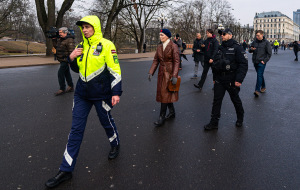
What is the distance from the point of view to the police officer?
4.46m

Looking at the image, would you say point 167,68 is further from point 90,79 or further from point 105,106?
point 90,79

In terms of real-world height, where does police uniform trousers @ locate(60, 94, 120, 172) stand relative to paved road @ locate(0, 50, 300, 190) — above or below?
above

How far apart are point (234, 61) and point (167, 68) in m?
1.20

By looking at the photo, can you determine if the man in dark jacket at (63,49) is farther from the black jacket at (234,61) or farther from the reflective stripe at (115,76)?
the reflective stripe at (115,76)

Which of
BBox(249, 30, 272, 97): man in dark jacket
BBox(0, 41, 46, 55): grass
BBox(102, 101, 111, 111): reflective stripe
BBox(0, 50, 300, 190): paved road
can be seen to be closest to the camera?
BBox(0, 50, 300, 190): paved road

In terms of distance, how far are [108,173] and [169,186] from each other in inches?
29.7

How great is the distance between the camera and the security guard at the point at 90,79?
115 inches

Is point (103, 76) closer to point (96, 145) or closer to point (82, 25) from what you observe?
point (82, 25)

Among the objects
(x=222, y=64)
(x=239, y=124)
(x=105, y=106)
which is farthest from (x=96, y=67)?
(x=239, y=124)

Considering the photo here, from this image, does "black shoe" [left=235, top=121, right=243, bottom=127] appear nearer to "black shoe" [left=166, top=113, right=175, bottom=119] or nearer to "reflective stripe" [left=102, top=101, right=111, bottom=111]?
"black shoe" [left=166, top=113, right=175, bottom=119]

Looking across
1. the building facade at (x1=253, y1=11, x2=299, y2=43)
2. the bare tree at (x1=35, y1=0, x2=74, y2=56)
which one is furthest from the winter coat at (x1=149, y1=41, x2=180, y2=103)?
the building facade at (x1=253, y1=11, x2=299, y2=43)

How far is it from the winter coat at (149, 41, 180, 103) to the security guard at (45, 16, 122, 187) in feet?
5.79

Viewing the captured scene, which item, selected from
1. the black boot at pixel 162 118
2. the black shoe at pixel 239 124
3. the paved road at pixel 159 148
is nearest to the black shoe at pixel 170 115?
the paved road at pixel 159 148

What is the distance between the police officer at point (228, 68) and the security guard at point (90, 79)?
2204 mm
